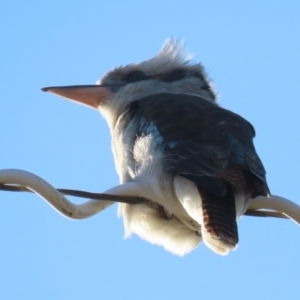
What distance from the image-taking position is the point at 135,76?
776cm

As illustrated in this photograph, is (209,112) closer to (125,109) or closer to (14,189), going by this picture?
(125,109)

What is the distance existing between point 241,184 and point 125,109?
1960 millimetres

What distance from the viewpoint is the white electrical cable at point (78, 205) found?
440cm

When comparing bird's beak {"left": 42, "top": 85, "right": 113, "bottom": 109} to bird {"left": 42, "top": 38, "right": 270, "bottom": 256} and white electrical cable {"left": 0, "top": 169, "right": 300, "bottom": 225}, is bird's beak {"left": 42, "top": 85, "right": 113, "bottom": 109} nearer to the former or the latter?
bird {"left": 42, "top": 38, "right": 270, "bottom": 256}

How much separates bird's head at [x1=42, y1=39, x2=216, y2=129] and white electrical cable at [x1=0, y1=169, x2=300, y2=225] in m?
2.03

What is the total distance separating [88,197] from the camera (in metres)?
4.69

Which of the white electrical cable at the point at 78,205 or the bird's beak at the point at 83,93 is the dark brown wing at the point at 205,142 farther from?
the bird's beak at the point at 83,93

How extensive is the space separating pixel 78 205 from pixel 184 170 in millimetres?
724

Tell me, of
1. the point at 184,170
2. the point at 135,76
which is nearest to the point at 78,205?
the point at 184,170

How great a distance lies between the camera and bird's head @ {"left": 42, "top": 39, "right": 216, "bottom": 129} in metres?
7.21

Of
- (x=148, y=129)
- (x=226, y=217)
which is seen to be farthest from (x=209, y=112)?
(x=226, y=217)

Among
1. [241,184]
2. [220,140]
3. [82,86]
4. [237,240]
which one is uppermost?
[82,86]

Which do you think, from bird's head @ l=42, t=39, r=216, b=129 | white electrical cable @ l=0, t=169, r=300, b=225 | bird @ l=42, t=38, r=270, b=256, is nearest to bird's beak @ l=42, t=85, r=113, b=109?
bird's head @ l=42, t=39, r=216, b=129

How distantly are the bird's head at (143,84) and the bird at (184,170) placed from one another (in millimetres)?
325
